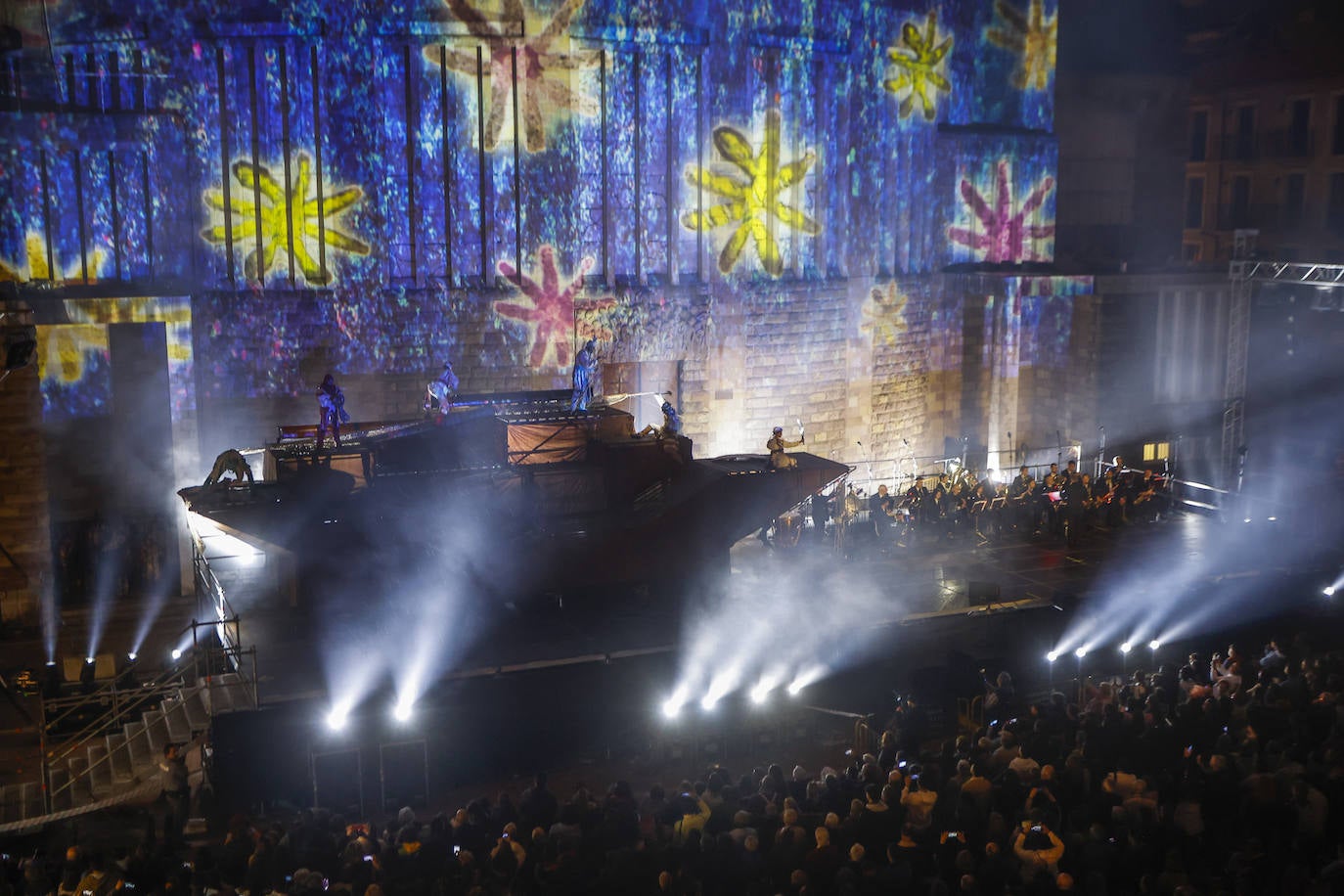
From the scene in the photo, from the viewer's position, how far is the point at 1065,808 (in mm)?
13211

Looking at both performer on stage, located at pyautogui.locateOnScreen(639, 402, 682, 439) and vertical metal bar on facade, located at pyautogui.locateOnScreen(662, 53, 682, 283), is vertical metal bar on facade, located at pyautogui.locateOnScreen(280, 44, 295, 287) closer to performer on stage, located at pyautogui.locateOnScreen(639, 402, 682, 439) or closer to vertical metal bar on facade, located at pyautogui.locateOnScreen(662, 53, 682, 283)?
vertical metal bar on facade, located at pyautogui.locateOnScreen(662, 53, 682, 283)

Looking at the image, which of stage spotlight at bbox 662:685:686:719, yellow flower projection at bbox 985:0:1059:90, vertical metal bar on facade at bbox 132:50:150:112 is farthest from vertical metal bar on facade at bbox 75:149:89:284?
yellow flower projection at bbox 985:0:1059:90

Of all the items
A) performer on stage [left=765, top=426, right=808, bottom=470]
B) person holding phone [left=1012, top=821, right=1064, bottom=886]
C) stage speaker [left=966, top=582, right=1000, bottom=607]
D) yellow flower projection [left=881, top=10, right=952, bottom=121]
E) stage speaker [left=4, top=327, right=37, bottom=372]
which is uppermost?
yellow flower projection [left=881, top=10, right=952, bottom=121]

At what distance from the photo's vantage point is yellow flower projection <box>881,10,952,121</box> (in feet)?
101

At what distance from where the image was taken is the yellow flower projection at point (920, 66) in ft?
101

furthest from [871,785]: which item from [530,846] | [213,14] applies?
[213,14]

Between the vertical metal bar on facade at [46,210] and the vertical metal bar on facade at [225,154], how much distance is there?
2.89 metres

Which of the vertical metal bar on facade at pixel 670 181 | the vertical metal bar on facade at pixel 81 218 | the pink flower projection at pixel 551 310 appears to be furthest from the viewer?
the vertical metal bar on facade at pixel 670 181

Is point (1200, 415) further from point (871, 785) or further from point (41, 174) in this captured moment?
point (41, 174)

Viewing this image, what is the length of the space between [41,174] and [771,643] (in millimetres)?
14650

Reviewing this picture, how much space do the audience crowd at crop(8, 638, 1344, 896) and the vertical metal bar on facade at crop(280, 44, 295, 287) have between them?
45.4ft

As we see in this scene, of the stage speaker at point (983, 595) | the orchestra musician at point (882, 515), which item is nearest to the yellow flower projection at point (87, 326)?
the orchestra musician at point (882, 515)

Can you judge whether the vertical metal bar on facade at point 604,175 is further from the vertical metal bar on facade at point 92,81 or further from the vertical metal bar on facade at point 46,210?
the vertical metal bar on facade at point 46,210

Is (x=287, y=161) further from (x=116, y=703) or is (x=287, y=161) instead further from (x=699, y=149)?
(x=116, y=703)
